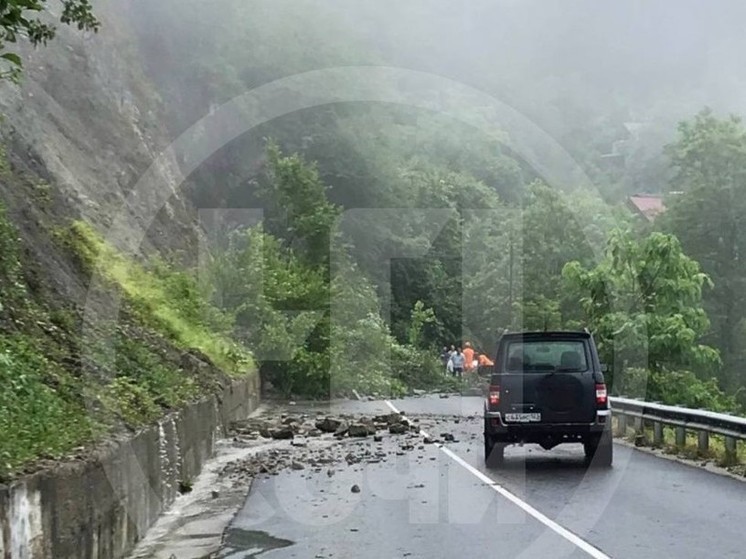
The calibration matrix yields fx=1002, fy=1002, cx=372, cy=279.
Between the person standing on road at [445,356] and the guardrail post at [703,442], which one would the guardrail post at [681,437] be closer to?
the guardrail post at [703,442]

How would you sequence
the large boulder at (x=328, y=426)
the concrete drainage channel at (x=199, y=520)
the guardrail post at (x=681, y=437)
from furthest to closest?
the large boulder at (x=328, y=426) < the guardrail post at (x=681, y=437) < the concrete drainage channel at (x=199, y=520)

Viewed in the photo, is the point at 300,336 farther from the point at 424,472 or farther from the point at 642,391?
the point at 424,472

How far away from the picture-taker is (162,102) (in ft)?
169

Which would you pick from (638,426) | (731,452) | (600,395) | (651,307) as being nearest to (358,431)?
(638,426)

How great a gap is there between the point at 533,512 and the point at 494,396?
4.28 m

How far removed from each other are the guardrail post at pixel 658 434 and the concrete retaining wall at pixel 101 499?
28.6 feet

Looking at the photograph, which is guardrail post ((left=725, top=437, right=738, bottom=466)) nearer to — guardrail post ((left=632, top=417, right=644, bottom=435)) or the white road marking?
the white road marking

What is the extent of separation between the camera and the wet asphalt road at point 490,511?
9469mm

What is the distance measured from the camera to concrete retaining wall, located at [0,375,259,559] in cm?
694

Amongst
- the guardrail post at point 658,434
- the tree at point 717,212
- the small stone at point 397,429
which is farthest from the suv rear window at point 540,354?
the tree at point 717,212

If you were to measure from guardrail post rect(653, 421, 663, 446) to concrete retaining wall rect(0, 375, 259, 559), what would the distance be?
28.6 ft

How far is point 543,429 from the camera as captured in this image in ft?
49.5

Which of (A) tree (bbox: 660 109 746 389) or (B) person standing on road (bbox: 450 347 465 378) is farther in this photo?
(A) tree (bbox: 660 109 746 389)

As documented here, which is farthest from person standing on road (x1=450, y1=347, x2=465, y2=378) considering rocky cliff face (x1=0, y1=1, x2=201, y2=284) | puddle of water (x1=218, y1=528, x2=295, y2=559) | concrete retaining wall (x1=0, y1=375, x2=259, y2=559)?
puddle of water (x1=218, y1=528, x2=295, y2=559)
